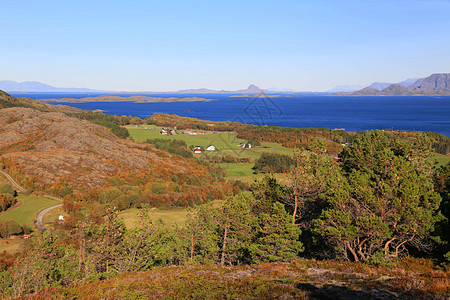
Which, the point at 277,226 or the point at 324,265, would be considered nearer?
the point at 324,265

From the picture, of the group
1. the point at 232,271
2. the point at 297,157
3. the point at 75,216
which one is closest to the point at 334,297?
the point at 232,271

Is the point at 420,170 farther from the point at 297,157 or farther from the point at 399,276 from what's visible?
the point at 399,276

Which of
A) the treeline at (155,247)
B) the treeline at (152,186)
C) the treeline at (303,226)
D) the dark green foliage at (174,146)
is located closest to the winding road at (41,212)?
the treeline at (152,186)

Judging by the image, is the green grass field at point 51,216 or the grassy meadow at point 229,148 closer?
the green grass field at point 51,216

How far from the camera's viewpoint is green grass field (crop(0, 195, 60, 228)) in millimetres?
53562

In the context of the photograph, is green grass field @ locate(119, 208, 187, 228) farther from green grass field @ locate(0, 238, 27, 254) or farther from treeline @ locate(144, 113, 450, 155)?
treeline @ locate(144, 113, 450, 155)

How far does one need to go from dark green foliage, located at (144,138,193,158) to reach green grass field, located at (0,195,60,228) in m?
58.4

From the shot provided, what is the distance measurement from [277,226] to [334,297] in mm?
10360

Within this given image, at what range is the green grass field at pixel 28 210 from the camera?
5356cm

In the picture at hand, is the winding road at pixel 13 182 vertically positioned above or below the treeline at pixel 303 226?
below

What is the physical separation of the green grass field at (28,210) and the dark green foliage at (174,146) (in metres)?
58.4

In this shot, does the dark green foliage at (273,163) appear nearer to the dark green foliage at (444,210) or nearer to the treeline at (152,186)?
the treeline at (152,186)

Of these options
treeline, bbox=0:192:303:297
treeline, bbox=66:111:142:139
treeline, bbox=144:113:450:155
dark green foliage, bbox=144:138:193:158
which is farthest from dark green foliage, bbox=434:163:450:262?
treeline, bbox=66:111:142:139

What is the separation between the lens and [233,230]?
2770cm
